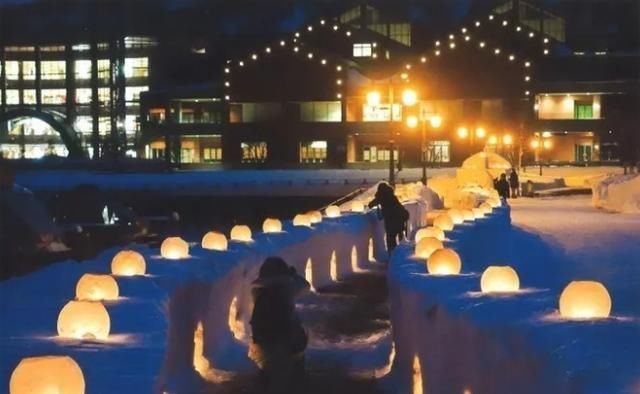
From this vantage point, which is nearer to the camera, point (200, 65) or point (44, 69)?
point (200, 65)

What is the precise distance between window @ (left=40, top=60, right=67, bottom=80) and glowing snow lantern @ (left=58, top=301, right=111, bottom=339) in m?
86.8

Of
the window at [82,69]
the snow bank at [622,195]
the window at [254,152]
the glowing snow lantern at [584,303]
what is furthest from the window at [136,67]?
the glowing snow lantern at [584,303]

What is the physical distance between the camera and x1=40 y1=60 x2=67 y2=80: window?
300 feet

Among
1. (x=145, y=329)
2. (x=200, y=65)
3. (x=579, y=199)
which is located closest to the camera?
(x=145, y=329)

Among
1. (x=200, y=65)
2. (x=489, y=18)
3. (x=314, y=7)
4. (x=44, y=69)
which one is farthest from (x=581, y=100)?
(x=44, y=69)

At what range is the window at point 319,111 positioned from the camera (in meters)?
72.1

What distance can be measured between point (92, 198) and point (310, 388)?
2140 cm

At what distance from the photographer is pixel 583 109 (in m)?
71.9

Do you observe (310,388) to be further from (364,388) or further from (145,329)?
(145,329)

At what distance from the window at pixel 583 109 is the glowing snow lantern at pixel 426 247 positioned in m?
62.0

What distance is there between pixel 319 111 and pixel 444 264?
62632mm

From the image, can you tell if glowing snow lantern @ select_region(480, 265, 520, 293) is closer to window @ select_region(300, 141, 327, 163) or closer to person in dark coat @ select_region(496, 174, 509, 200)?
person in dark coat @ select_region(496, 174, 509, 200)

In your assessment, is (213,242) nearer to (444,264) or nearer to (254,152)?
(444,264)

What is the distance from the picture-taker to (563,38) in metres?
78.5
